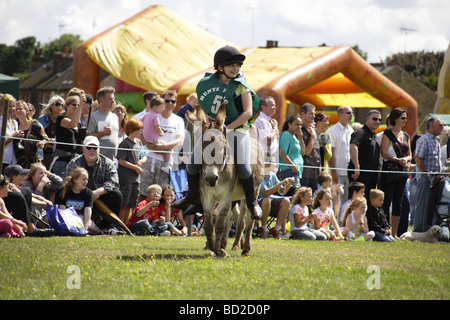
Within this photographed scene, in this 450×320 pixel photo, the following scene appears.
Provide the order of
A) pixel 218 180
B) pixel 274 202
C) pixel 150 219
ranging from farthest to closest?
pixel 274 202 < pixel 150 219 < pixel 218 180

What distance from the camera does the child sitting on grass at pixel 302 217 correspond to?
40.2ft

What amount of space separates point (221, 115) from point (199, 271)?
2049mm

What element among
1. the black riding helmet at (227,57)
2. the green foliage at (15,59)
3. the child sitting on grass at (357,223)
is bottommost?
the child sitting on grass at (357,223)

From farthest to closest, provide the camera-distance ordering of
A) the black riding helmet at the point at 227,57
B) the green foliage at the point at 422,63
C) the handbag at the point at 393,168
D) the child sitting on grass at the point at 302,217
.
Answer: the green foliage at the point at 422,63 < the handbag at the point at 393,168 < the child sitting on grass at the point at 302,217 < the black riding helmet at the point at 227,57

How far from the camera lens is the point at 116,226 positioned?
11.2m

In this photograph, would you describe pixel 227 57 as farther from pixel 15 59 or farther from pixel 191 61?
pixel 15 59

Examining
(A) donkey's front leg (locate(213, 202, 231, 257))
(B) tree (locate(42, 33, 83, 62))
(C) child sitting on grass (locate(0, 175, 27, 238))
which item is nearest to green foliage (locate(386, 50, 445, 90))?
(B) tree (locate(42, 33, 83, 62))

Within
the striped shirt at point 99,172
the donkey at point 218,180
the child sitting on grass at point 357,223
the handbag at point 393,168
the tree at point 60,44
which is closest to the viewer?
the donkey at point 218,180

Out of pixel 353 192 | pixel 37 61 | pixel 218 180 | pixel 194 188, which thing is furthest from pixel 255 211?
pixel 37 61

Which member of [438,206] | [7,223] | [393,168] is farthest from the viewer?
[393,168]

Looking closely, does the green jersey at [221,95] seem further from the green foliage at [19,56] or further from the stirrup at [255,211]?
the green foliage at [19,56]

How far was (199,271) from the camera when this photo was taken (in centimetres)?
696

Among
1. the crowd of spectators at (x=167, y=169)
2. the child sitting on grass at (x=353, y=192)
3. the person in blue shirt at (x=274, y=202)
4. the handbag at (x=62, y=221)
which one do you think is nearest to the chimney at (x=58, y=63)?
the crowd of spectators at (x=167, y=169)

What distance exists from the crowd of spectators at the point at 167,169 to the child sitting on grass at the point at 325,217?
0.06 ft
